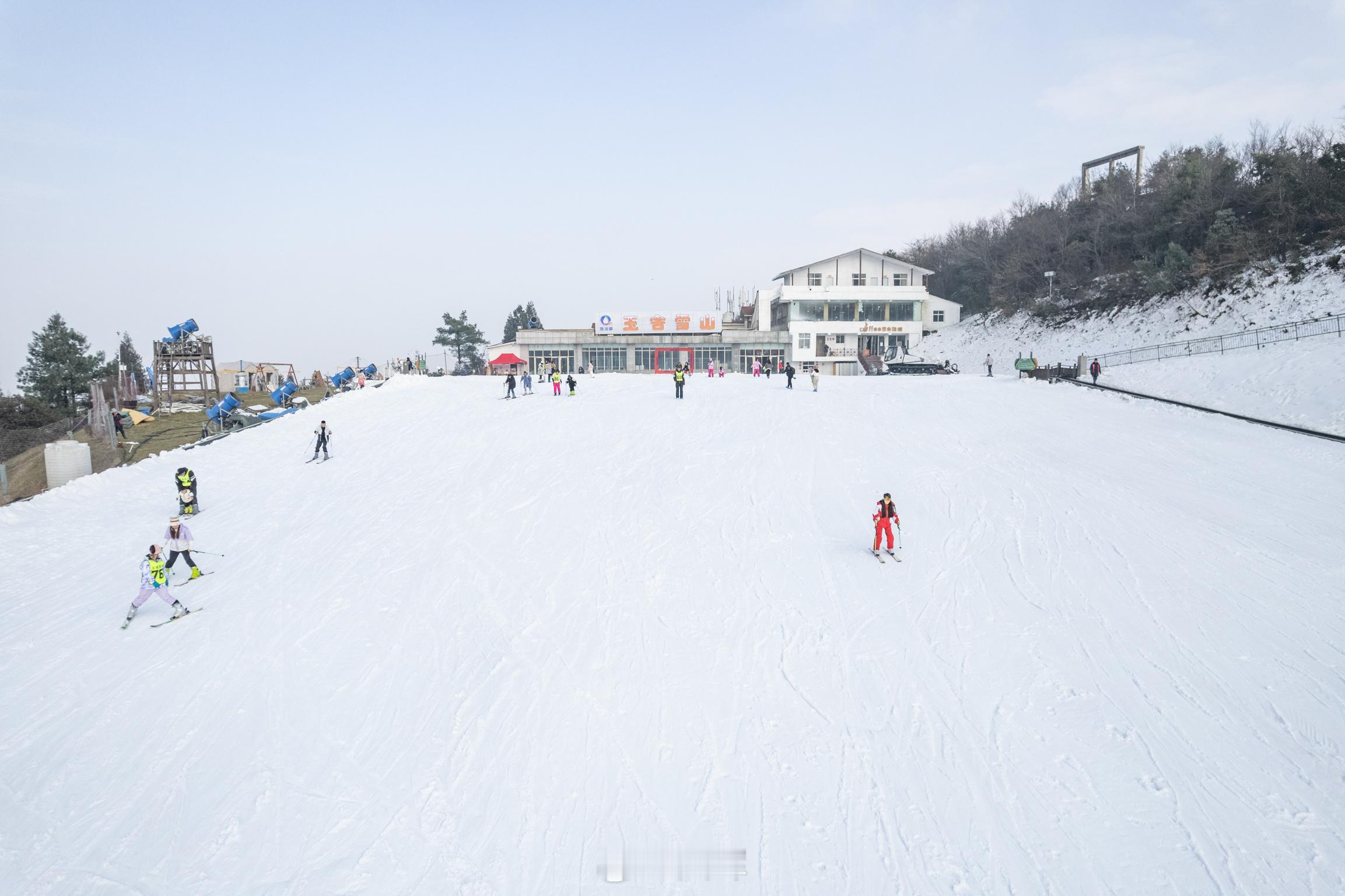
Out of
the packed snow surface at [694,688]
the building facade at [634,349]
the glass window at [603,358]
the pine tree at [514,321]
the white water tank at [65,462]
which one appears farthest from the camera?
the pine tree at [514,321]

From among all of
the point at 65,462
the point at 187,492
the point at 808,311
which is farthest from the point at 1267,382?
the point at 65,462

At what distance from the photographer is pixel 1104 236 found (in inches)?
2106

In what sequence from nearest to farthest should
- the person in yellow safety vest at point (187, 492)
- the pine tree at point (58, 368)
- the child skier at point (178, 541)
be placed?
the child skier at point (178, 541) → the person in yellow safety vest at point (187, 492) → the pine tree at point (58, 368)

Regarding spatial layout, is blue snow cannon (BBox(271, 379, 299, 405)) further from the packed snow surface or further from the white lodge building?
the white lodge building

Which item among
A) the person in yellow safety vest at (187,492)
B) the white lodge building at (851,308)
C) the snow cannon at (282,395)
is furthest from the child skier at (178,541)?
the white lodge building at (851,308)

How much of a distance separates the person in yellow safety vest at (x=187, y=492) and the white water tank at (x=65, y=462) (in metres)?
5.90

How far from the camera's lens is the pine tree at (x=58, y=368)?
38.6 meters

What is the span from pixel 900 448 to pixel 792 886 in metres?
16.7

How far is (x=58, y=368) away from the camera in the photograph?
38.8 m

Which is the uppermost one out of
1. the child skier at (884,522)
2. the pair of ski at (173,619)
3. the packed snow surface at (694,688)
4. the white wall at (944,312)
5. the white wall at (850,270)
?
the white wall at (850,270)

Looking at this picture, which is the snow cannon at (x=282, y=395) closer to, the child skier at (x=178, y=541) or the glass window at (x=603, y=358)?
the child skier at (x=178, y=541)

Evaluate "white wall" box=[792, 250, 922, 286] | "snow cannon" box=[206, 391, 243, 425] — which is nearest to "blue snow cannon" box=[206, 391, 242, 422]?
"snow cannon" box=[206, 391, 243, 425]

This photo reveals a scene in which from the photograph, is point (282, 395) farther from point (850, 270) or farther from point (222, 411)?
point (850, 270)

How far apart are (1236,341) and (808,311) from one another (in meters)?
29.7
